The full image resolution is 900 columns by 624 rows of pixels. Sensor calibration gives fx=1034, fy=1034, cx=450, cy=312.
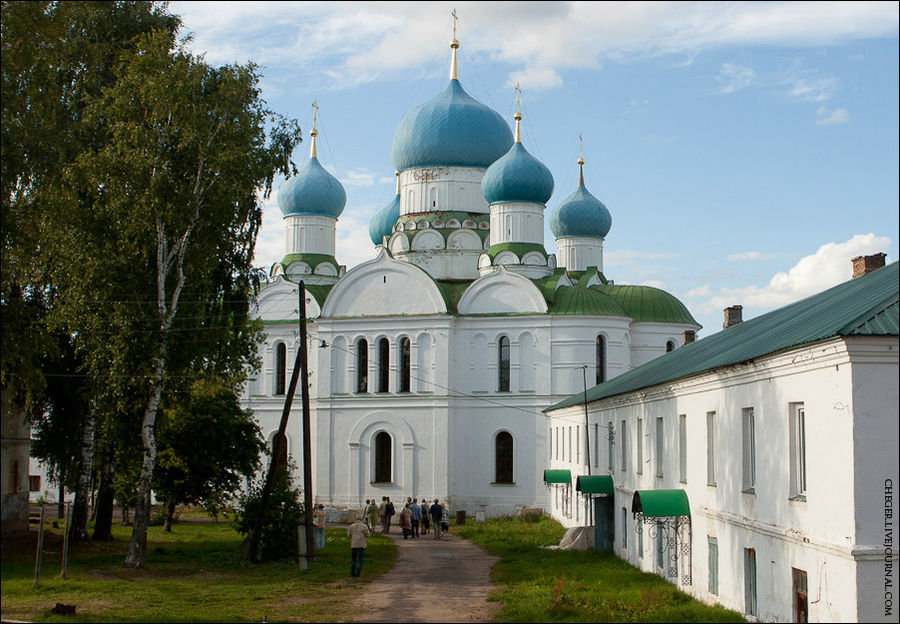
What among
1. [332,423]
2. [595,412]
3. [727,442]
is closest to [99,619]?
[727,442]

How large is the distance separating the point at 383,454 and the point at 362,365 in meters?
3.26

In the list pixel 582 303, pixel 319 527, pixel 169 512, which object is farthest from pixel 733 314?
pixel 169 512

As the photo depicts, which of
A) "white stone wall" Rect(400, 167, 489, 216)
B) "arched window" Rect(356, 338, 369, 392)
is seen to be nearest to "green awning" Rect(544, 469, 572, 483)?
"arched window" Rect(356, 338, 369, 392)

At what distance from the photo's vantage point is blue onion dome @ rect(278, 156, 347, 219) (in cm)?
4209

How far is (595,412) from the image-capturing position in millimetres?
25234

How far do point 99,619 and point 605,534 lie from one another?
479 inches

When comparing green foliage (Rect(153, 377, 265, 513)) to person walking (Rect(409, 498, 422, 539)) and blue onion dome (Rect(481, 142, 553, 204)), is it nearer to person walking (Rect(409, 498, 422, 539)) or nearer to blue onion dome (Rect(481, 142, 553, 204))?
person walking (Rect(409, 498, 422, 539))

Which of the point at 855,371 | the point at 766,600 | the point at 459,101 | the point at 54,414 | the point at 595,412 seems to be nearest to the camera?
the point at 855,371

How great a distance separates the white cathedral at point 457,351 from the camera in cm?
3562

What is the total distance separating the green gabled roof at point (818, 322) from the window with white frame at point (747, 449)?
2.45 ft

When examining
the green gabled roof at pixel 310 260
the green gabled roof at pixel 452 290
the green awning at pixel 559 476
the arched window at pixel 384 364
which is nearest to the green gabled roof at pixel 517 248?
the green gabled roof at pixel 452 290

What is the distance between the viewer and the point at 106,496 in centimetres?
2352

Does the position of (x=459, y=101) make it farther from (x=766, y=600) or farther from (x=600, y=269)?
(x=766, y=600)

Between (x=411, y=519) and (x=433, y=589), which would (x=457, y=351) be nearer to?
(x=411, y=519)
